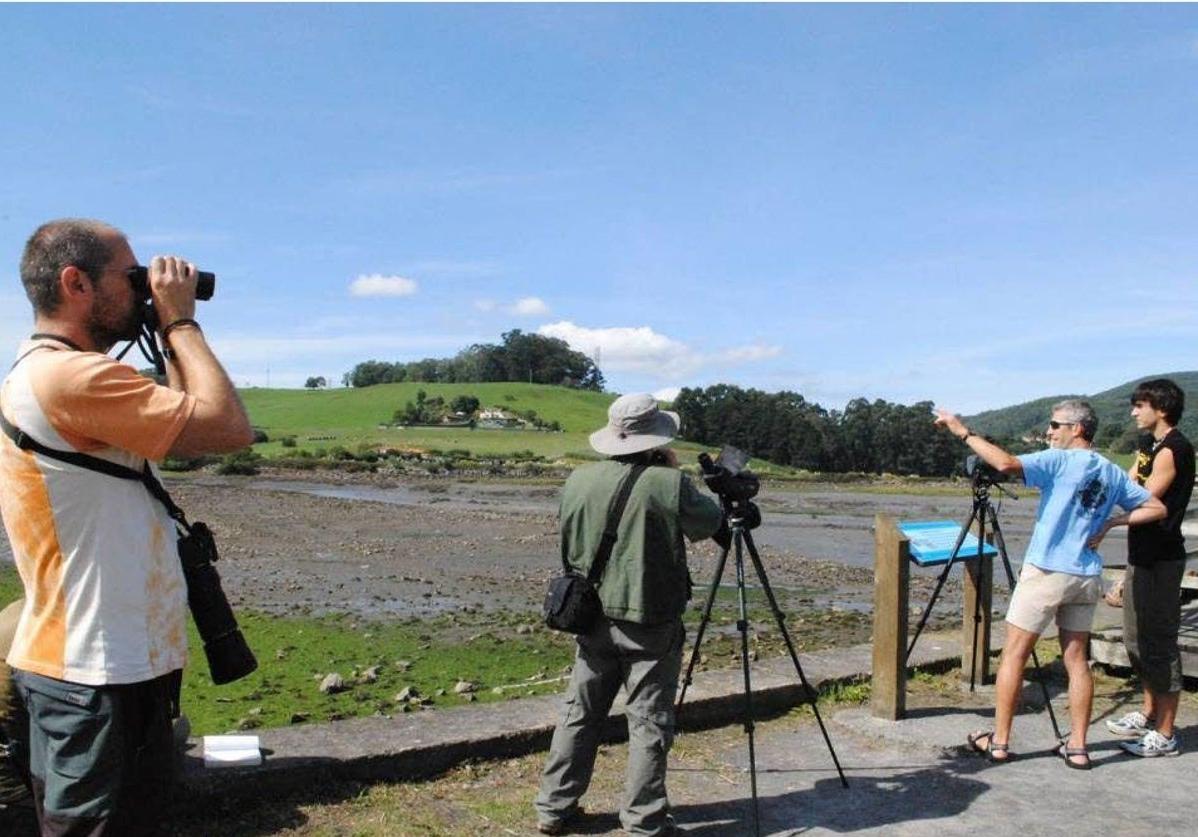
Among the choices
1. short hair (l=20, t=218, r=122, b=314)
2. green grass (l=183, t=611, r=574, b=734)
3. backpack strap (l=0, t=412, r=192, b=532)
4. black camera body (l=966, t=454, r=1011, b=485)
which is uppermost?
short hair (l=20, t=218, r=122, b=314)

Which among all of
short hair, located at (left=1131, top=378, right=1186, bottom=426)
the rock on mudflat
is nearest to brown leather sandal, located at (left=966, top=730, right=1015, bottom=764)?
short hair, located at (left=1131, top=378, right=1186, bottom=426)

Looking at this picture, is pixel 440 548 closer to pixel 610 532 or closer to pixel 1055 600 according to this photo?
pixel 1055 600

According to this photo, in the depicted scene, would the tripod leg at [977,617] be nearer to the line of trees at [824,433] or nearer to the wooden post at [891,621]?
the wooden post at [891,621]

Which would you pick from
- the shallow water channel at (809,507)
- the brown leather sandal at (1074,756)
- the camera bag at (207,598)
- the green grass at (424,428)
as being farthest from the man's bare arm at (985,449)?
the green grass at (424,428)

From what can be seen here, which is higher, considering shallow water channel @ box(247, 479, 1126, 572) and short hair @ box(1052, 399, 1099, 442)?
short hair @ box(1052, 399, 1099, 442)

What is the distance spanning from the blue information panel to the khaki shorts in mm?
1138

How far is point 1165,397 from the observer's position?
6.25 metres

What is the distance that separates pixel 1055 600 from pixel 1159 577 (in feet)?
3.01

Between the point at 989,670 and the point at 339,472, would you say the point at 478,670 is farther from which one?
the point at 339,472

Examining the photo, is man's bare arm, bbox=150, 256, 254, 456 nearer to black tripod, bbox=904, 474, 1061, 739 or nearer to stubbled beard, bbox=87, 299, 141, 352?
stubbled beard, bbox=87, 299, 141, 352

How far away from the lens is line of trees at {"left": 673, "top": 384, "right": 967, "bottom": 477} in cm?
8988

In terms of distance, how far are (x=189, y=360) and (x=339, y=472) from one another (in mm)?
59068

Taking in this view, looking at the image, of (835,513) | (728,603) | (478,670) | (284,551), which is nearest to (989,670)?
(478,670)

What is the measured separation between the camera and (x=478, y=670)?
8805 mm
